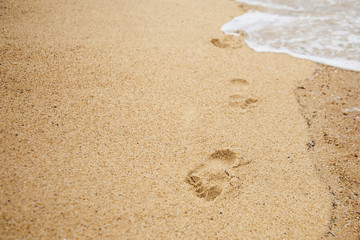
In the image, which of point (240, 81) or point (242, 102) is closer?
point (242, 102)

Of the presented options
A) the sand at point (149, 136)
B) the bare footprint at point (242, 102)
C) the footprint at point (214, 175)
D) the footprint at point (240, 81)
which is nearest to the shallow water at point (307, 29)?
the sand at point (149, 136)

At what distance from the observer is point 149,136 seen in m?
2.04

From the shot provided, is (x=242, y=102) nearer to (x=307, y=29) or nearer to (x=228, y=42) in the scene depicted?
(x=228, y=42)

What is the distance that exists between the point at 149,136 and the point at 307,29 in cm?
311

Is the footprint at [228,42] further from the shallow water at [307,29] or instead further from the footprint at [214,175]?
the footprint at [214,175]

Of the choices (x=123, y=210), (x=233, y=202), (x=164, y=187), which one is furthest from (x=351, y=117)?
(x=123, y=210)

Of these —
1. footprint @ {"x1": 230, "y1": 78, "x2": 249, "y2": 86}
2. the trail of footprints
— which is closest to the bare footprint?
the trail of footprints

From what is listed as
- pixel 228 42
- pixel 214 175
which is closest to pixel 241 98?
pixel 214 175

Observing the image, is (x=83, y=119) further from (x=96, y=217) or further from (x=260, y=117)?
(x=260, y=117)

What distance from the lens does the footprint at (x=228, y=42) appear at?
3.20 metres

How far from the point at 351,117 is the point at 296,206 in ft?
3.96

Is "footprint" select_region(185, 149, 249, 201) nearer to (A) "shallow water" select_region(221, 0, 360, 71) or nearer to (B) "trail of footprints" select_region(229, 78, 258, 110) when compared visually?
(B) "trail of footprints" select_region(229, 78, 258, 110)

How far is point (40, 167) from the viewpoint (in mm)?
1718

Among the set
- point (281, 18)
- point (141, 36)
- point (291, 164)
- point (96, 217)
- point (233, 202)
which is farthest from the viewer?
point (281, 18)
